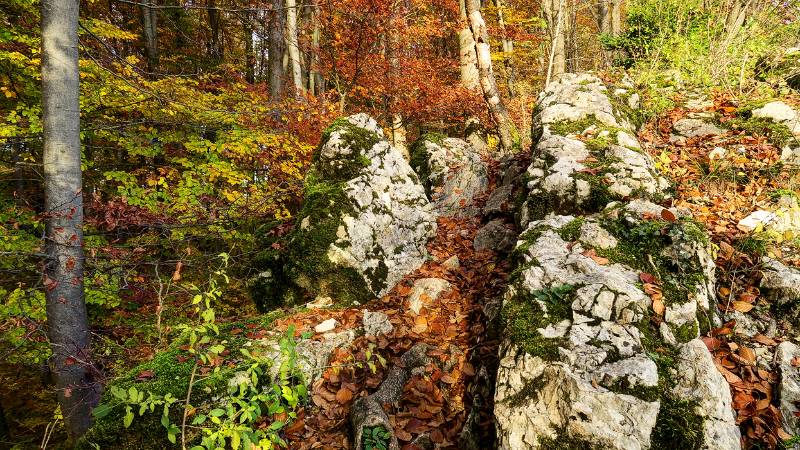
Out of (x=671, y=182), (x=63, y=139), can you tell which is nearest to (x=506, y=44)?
(x=671, y=182)

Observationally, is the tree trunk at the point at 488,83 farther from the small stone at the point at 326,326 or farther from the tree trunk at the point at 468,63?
the small stone at the point at 326,326

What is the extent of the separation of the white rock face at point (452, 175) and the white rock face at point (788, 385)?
4291 mm

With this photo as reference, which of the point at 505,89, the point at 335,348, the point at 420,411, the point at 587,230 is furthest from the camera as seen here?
the point at 505,89

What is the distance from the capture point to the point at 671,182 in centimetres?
479

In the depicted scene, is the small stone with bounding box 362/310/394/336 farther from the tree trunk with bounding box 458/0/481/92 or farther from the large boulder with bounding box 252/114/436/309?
the tree trunk with bounding box 458/0/481/92

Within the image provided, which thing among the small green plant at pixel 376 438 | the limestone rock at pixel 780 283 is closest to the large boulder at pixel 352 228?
the small green plant at pixel 376 438

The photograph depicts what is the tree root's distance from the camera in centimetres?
299

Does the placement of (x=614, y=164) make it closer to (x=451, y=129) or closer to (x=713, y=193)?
(x=713, y=193)

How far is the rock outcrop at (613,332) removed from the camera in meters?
2.27

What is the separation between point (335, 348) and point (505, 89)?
17.2m

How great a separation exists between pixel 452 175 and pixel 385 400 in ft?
16.6

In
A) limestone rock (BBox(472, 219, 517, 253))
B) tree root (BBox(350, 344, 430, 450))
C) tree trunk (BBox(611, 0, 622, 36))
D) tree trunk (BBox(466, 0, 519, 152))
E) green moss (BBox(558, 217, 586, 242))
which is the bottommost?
tree root (BBox(350, 344, 430, 450))

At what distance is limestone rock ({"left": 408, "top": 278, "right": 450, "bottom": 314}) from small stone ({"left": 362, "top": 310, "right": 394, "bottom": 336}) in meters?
0.37

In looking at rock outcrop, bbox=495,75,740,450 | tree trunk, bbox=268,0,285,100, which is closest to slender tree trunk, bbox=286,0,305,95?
tree trunk, bbox=268,0,285,100
